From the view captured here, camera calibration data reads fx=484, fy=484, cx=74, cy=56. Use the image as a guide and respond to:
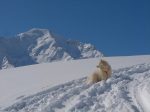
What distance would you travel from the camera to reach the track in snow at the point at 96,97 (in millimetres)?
9961

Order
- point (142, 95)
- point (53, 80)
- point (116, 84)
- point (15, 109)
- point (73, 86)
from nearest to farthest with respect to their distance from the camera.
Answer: point (142, 95) → point (15, 109) → point (116, 84) → point (73, 86) → point (53, 80)

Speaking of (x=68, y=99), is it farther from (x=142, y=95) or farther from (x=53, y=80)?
(x=53, y=80)

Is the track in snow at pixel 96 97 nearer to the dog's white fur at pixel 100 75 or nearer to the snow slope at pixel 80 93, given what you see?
the snow slope at pixel 80 93

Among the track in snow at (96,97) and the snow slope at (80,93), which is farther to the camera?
the snow slope at (80,93)

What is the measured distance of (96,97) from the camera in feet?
35.8

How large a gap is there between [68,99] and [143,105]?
218cm

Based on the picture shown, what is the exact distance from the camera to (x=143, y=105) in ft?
31.8

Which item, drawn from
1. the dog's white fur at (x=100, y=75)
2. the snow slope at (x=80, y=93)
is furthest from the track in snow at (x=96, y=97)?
the dog's white fur at (x=100, y=75)

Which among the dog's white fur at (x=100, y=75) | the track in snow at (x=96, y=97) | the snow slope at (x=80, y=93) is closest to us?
the track in snow at (x=96, y=97)

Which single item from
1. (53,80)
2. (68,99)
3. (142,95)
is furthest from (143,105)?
(53,80)

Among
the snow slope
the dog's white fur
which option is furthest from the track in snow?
the dog's white fur

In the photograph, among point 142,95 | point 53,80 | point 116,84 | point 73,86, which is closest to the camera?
point 142,95

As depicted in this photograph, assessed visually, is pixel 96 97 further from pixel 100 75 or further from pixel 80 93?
pixel 100 75

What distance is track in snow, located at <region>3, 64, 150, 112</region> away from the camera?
9.96m
